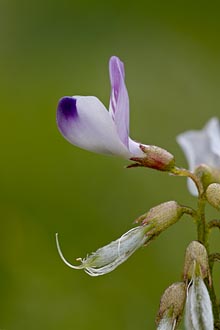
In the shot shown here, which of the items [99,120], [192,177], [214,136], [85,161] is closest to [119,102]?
[99,120]

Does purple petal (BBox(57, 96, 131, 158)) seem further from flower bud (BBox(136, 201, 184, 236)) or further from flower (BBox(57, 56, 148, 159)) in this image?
flower bud (BBox(136, 201, 184, 236))

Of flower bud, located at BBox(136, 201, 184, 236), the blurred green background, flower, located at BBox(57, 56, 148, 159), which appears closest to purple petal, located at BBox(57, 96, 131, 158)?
flower, located at BBox(57, 56, 148, 159)

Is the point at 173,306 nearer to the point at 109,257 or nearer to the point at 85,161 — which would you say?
the point at 109,257

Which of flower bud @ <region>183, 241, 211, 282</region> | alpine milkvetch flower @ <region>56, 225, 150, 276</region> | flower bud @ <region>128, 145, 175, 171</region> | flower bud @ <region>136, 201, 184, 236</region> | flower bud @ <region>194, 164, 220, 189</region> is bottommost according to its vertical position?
flower bud @ <region>183, 241, 211, 282</region>

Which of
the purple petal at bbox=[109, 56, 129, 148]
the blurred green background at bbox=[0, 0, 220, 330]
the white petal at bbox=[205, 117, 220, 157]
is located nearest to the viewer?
the purple petal at bbox=[109, 56, 129, 148]

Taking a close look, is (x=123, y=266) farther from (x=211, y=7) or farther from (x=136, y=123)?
(x=211, y=7)

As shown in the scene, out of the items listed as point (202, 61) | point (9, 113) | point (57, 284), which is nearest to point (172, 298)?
point (57, 284)
